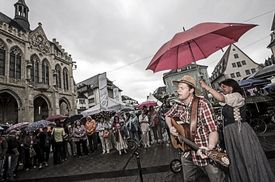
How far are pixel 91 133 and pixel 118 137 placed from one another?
6.55 ft

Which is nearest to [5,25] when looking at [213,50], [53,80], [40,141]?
[53,80]

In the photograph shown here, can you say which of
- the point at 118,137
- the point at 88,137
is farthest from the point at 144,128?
the point at 88,137

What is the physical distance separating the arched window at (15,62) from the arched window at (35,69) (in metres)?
2.03

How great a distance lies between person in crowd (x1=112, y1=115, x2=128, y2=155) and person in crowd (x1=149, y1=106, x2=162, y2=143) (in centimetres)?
174

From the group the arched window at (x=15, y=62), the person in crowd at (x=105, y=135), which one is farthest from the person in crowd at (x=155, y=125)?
the arched window at (x=15, y=62)

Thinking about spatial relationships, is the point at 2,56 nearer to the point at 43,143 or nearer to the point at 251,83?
the point at 43,143

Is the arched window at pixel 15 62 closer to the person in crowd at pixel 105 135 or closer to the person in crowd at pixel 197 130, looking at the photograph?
the person in crowd at pixel 105 135

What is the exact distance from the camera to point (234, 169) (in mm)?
2658

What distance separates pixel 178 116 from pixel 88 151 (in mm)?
9990

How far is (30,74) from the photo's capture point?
80.7 ft

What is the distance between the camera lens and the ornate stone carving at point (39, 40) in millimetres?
26659

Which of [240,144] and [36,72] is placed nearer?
[240,144]

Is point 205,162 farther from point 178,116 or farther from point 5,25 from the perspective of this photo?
point 5,25

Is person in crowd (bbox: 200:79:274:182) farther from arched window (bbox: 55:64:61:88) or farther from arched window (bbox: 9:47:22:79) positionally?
arched window (bbox: 55:64:61:88)
